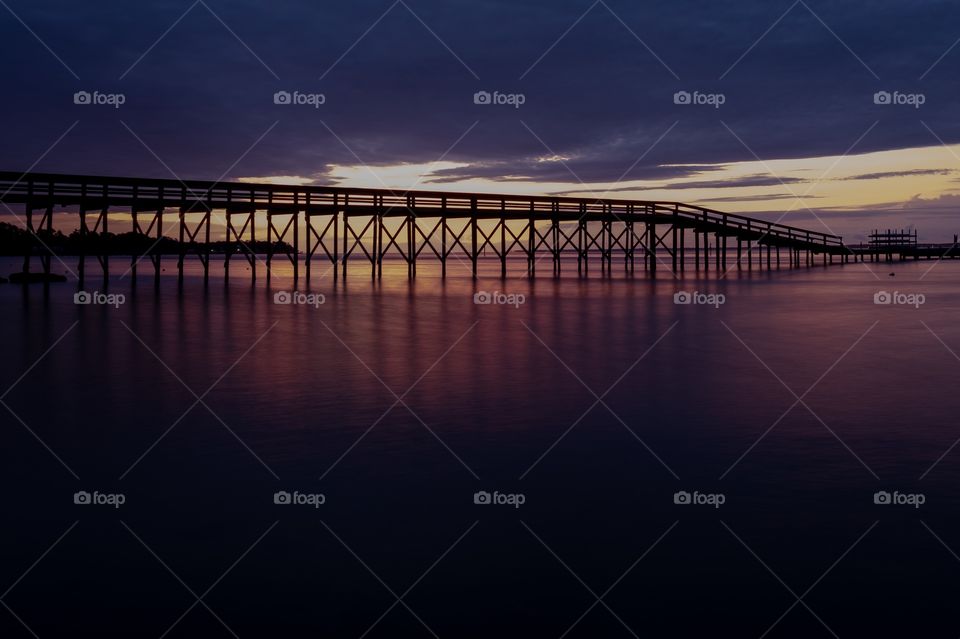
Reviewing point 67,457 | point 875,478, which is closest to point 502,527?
point 875,478

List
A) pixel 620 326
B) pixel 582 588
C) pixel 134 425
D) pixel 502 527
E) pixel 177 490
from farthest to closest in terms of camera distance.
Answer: pixel 620 326 < pixel 134 425 < pixel 177 490 < pixel 502 527 < pixel 582 588

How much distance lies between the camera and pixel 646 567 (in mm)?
4379

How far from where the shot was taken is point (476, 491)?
5656 mm

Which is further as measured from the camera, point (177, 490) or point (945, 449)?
point (945, 449)

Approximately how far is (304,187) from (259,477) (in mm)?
28388

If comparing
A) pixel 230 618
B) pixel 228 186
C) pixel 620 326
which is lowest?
pixel 230 618

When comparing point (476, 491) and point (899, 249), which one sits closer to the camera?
point (476, 491)

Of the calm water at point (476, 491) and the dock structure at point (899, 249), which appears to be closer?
the calm water at point (476, 491)

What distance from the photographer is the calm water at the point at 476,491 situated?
3930mm

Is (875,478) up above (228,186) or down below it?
below

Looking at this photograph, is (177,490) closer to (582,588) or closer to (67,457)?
(67,457)

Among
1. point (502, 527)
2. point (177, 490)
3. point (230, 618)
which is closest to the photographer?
point (230, 618)

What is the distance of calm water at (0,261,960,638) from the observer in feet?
12.9

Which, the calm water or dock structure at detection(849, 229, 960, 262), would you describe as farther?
dock structure at detection(849, 229, 960, 262)
